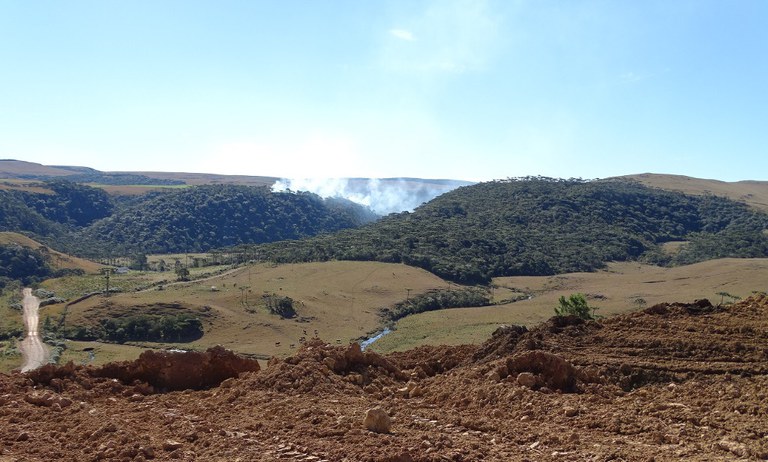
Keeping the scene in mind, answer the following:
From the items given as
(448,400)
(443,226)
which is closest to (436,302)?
(443,226)

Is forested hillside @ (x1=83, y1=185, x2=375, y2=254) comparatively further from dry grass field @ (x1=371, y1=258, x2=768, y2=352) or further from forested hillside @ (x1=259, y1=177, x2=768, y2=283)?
dry grass field @ (x1=371, y1=258, x2=768, y2=352)

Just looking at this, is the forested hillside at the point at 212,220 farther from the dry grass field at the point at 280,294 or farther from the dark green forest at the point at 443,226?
the dry grass field at the point at 280,294

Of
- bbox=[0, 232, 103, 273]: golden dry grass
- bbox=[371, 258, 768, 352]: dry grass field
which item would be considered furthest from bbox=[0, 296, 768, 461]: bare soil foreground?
bbox=[0, 232, 103, 273]: golden dry grass

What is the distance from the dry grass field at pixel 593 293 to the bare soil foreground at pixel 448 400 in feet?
103

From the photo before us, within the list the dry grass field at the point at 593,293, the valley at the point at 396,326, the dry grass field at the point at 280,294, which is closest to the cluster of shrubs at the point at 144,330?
the valley at the point at 396,326

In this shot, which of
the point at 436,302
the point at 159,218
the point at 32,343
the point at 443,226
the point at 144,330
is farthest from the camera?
the point at 159,218

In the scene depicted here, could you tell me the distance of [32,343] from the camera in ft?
169

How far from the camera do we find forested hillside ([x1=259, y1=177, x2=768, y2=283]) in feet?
317

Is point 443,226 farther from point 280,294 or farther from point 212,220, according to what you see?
point 212,220

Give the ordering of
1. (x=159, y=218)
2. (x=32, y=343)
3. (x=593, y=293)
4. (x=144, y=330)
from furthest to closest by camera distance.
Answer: (x=159, y=218)
(x=593, y=293)
(x=144, y=330)
(x=32, y=343)

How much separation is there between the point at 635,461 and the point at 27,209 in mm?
157323

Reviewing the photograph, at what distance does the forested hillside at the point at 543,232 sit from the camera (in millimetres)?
96562

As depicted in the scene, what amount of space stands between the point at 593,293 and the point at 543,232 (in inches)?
1911

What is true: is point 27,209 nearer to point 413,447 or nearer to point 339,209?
point 339,209
